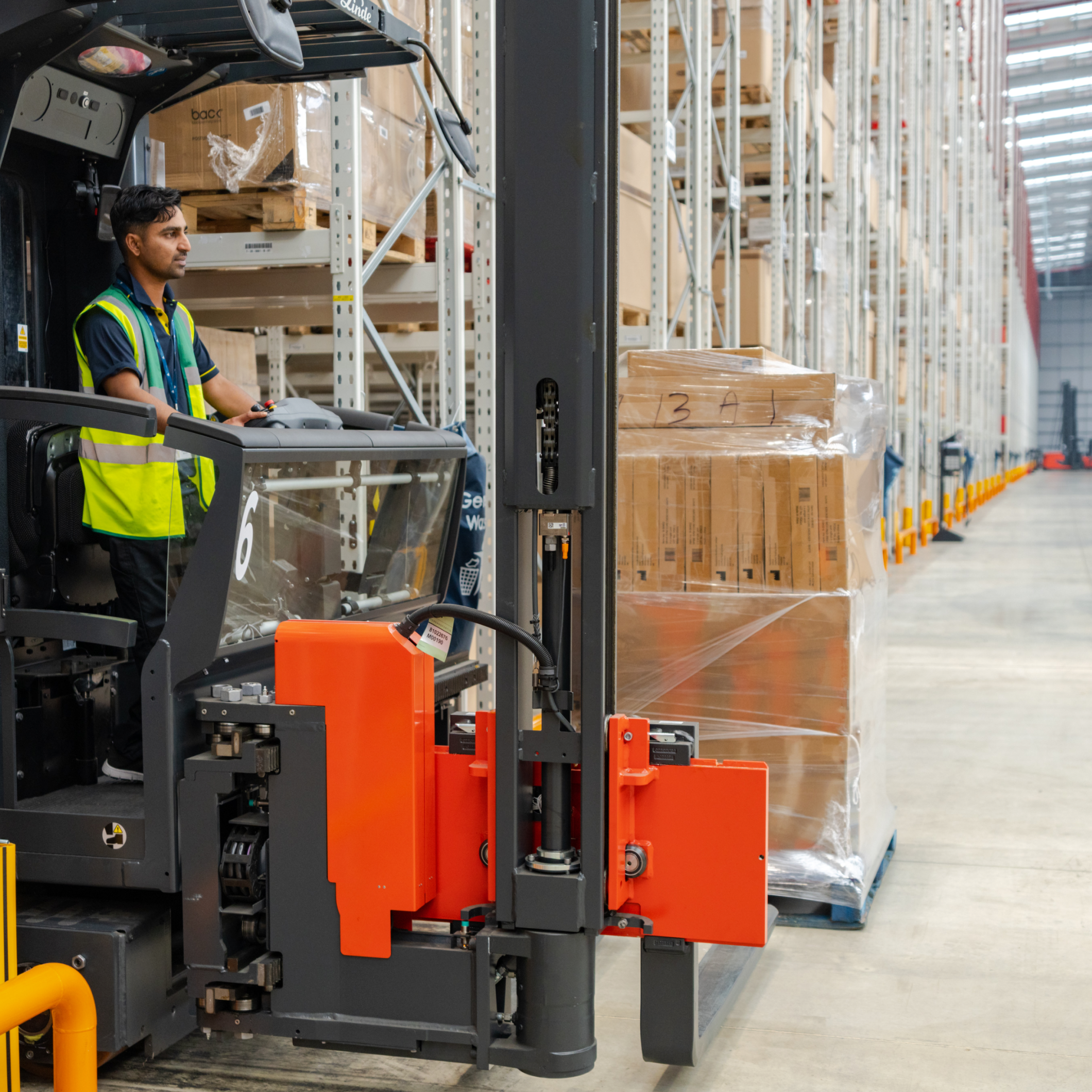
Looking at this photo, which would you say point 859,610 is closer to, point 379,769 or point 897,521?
point 379,769

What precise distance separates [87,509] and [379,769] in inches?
38.9

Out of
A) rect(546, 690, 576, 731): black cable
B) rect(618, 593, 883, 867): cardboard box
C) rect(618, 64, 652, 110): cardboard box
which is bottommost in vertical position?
rect(618, 593, 883, 867): cardboard box

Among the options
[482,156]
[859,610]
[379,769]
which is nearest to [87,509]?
[379,769]

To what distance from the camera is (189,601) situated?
2.55 m

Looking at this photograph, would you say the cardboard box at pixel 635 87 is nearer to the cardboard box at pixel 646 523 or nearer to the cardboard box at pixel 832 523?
the cardboard box at pixel 646 523

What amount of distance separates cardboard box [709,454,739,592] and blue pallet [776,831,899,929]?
42.2 inches

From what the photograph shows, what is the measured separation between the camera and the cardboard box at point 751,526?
163 inches

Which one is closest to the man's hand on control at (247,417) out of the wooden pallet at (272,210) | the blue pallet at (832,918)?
the wooden pallet at (272,210)

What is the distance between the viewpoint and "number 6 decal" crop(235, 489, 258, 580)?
102 inches

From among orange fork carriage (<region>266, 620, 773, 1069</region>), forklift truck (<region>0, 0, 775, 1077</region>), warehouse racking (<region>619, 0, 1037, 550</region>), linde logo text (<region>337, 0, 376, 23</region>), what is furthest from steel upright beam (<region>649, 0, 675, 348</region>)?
orange fork carriage (<region>266, 620, 773, 1069</region>)

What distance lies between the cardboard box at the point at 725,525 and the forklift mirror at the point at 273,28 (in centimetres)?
232

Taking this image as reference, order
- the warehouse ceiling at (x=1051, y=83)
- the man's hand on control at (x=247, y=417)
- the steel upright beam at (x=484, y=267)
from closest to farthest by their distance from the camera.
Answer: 1. the man's hand on control at (x=247, y=417)
2. the steel upright beam at (x=484, y=267)
3. the warehouse ceiling at (x=1051, y=83)

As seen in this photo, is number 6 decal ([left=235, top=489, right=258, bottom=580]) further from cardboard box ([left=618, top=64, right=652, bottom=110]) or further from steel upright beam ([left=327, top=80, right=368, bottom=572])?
cardboard box ([left=618, top=64, right=652, bottom=110])

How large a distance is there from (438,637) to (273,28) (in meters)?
1.63
